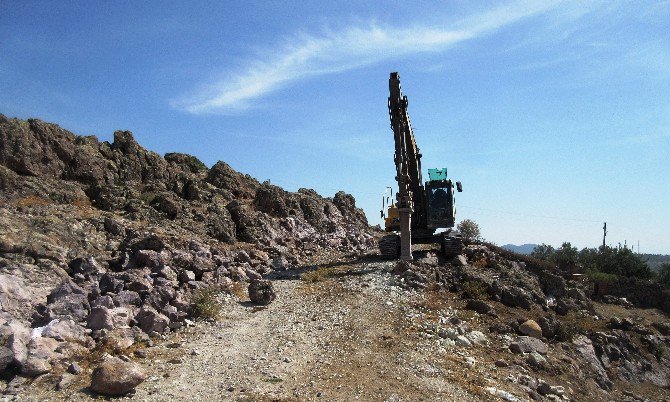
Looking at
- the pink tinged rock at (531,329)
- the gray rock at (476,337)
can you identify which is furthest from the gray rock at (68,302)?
the pink tinged rock at (531,329)

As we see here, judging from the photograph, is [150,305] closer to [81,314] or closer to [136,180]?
[81,314]

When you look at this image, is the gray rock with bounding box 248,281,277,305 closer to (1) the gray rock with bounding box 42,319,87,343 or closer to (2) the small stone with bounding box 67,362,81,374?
(1) the gray rock with bounding box 42,319,87,343

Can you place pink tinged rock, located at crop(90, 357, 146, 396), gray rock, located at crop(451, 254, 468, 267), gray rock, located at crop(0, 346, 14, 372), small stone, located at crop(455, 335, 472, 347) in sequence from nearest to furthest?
pink tinged rock, located at crop(90, 357, 146, 396) → gray rock, located at crop(0, 346, 14, 372) → small stone, located at crop(455, 335, 472, 347) → gray rock, located at crop(451, 254, 468, 267)

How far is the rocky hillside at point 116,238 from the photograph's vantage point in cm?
957

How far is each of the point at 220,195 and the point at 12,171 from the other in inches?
372

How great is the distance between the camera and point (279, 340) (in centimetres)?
1092

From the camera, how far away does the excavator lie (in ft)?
62.6

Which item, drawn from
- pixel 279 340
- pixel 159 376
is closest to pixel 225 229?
pixel 279 340

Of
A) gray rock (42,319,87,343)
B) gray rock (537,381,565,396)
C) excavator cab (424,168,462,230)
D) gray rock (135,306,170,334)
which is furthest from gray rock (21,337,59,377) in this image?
excavator cab (424,168,462,230)

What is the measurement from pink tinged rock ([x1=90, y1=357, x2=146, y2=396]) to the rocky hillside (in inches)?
39.6

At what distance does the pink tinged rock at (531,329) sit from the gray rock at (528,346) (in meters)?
0.35

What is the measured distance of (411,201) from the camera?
19.3m

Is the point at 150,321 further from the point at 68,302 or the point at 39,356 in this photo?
the point at 39,356

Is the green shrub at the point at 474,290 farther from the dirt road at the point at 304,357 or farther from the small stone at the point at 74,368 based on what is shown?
the small stone at the point at 74,368
